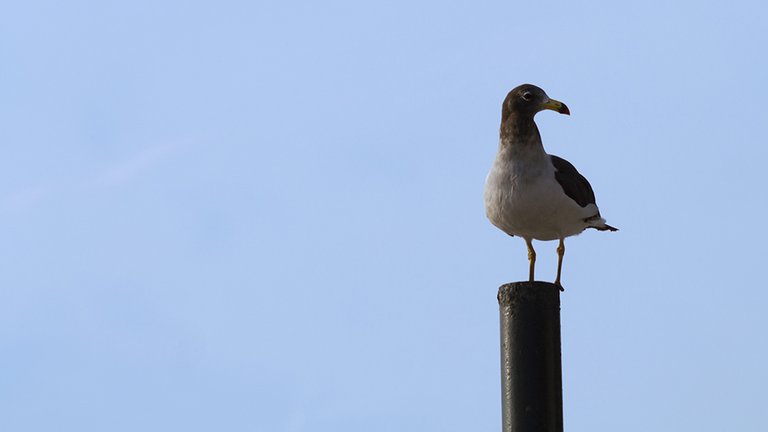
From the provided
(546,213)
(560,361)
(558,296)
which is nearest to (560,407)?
(560,361)

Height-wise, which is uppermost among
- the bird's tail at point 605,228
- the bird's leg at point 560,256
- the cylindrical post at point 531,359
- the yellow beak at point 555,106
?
the yellow beak at point 555,106

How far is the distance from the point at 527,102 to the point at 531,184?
1166mm

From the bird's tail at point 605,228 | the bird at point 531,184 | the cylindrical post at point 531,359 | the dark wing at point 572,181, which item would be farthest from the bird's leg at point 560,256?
the cylindrical post at point 531,359

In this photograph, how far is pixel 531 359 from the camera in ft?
27.9

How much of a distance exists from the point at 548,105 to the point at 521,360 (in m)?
4.97

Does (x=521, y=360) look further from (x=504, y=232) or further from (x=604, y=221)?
(x=604, y=221)

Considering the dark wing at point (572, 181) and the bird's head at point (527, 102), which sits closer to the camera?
the dark wing at point (572, 181)

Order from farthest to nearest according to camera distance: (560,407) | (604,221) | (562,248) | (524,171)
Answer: (604,221) < (562,248) < (524,171) < (560,407)

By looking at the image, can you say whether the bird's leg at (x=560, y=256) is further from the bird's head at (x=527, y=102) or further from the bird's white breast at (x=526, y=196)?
the bird's head at (x=527, y=102)

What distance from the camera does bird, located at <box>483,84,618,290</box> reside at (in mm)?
12000

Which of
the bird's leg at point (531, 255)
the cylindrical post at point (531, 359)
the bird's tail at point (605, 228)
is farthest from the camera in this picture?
the bird's tail at point (605, 228)

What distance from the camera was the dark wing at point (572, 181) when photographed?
12.4 meters

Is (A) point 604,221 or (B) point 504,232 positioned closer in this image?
(B) point 504,232

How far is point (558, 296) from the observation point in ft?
29.1
